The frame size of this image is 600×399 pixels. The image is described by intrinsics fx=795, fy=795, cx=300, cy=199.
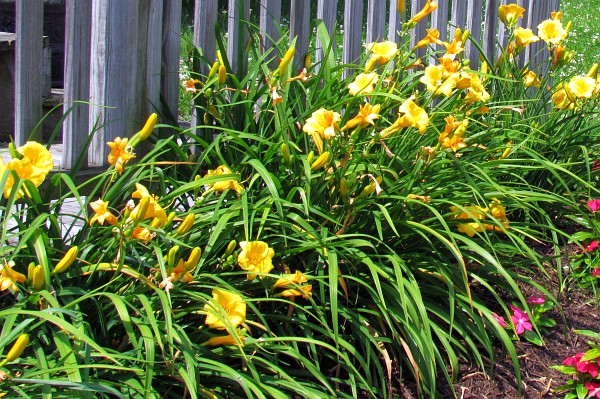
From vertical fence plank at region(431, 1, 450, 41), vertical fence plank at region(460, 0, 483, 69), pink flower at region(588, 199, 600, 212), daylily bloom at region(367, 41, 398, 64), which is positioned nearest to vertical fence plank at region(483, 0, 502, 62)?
vertical fence plank at region(460, 0, 483, 69)

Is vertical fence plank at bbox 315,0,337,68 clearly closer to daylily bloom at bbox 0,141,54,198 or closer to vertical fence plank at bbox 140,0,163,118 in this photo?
vertical fence plank at bbox 140,0,163,118

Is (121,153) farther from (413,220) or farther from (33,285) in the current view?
(413,220)

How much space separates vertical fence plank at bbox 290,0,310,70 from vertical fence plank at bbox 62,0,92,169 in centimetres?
97

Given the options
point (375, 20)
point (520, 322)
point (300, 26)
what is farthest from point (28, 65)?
point (375, 20)

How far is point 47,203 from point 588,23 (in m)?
11.2

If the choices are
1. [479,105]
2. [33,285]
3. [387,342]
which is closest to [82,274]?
[33,285]

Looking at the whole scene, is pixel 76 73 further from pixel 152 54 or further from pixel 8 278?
pixel 8 278

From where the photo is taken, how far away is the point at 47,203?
1912mm

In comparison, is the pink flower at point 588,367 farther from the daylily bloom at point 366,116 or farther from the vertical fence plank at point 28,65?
the vertical fence plank at point 28,65

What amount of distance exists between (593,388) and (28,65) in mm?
1801

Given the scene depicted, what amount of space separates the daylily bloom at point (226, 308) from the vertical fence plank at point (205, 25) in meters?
1.35

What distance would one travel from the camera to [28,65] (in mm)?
2289

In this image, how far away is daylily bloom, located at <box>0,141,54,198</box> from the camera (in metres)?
1.69

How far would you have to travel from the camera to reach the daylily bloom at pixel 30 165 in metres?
1.69
